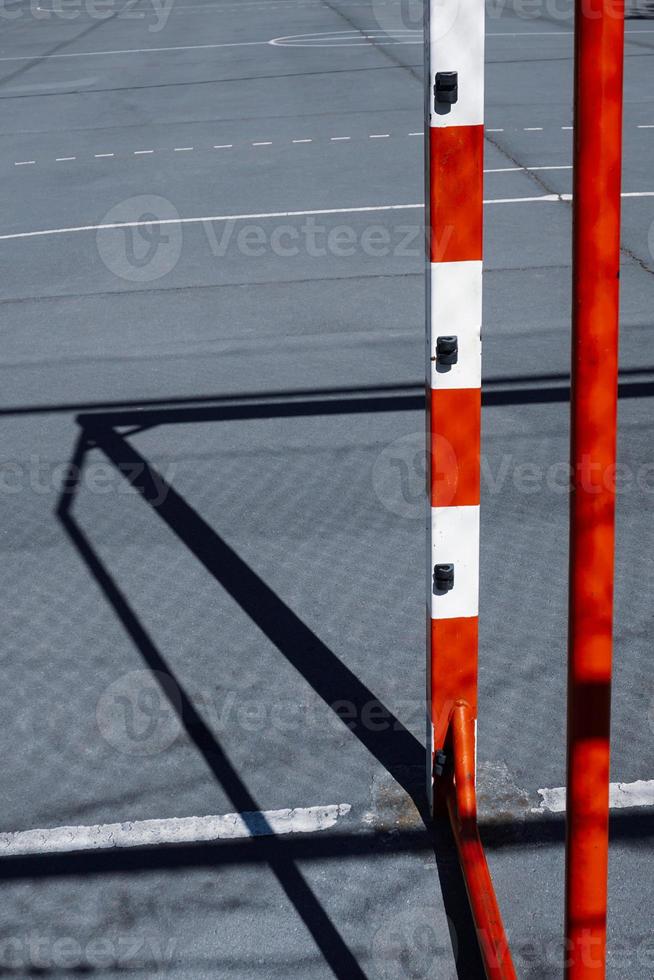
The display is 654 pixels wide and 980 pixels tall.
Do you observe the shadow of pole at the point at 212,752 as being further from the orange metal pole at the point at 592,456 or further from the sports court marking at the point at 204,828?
the orange metal pole at the point at 592,456

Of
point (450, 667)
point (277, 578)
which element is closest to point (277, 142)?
point (277, 578)

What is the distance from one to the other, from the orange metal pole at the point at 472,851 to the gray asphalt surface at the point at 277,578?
22 centimetres

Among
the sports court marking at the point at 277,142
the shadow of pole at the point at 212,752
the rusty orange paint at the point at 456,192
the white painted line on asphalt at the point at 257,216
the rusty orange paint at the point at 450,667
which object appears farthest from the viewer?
the sports court marking at the point at 277,142

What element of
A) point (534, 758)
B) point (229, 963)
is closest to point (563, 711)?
point (534, 758)

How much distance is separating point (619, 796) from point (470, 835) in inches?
24.7

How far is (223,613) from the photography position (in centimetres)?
473

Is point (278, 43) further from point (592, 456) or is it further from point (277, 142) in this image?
point (592, 456)

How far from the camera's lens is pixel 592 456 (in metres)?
1.75

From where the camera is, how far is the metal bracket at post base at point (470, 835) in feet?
9.12

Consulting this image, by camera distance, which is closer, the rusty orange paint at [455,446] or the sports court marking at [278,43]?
the rusty orange paint at [455,446]

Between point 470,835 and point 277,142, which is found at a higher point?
point 277,142

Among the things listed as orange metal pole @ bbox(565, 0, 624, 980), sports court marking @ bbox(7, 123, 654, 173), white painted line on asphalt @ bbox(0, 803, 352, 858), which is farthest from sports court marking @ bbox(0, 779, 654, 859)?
sports court marking @ bbox(7, 123, 654, 173)

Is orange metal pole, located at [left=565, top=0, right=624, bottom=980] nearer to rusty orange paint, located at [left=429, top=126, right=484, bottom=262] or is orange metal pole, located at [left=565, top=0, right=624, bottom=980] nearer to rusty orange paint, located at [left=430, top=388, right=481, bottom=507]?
rusty orange paint, located at [left=429, top=126, right=484, bottom=262]

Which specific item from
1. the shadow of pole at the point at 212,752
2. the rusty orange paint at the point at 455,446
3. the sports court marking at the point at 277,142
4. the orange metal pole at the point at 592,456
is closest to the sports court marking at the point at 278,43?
the sports court marking at the point at 277,142
